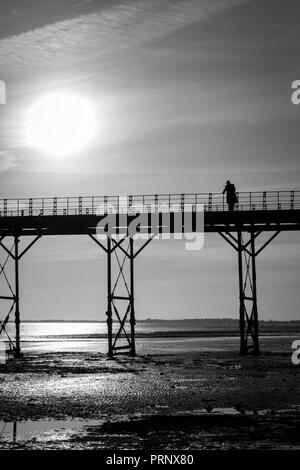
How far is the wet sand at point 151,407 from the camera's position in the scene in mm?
14383

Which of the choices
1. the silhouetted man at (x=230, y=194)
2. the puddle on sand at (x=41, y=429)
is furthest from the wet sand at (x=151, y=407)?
the silhouetted man at (x=230, y=194)

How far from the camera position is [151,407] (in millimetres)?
19422

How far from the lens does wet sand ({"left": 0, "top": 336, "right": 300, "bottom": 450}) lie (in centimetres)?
1438

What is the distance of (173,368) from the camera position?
32.3m

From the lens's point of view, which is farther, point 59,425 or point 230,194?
point 230,194

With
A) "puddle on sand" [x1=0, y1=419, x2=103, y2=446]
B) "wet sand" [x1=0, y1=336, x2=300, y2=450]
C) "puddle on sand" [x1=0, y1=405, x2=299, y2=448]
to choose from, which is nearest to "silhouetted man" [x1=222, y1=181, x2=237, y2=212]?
"wet sand" [x1=0, y1=336, x2=300, y2=450]

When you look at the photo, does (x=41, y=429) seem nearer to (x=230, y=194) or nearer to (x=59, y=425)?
(x=59, y=425)

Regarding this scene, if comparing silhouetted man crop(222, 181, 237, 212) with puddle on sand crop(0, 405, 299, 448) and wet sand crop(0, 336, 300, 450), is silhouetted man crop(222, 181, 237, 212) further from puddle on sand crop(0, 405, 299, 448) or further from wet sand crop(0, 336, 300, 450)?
puddle on sand crop(0, 405, 299, 448)

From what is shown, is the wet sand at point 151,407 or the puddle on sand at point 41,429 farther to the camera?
the puddle on sand at point 41,429

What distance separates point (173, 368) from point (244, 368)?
11.5 feet

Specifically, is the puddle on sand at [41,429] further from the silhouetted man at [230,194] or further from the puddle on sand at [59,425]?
the silhouetted man at [230,194]

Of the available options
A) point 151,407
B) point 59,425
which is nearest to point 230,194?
point 151,407
